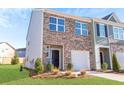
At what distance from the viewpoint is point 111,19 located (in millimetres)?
22406

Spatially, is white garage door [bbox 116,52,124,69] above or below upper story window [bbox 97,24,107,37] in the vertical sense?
below

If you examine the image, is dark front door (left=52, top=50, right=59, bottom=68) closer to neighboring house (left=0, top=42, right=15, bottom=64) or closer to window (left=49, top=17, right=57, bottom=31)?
window (left=49, top=17, right=57, bottom=31)

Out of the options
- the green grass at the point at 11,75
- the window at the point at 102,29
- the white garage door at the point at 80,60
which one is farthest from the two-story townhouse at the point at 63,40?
the green grass at the point at 11,75

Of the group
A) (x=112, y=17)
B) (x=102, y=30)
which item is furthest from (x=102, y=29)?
(x=112, y=17)

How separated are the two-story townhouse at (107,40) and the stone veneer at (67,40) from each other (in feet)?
2.56

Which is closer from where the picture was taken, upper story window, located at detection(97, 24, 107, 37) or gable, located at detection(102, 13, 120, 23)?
upper story window, located at detection(97, 24, 107, 37)

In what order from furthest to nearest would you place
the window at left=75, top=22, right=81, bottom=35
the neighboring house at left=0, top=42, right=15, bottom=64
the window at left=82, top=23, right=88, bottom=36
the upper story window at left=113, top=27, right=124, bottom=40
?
1. the neighboring house at left=0, top=42, right=15, bottom=64
2. the upper story window at left=113, top=27, right=124, bottom=40
3. the window at left=82, top=23, right=88, bottom=36
4. the window at left=75, top=22, right=81, bottom=35

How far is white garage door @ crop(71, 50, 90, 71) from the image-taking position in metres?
17.4

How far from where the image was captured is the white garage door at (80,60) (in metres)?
17.4

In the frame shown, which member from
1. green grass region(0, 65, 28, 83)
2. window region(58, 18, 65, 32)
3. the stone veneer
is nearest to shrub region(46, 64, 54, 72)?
the stone veneer

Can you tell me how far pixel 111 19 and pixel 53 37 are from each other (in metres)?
10.4

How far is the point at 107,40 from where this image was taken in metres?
20.0
